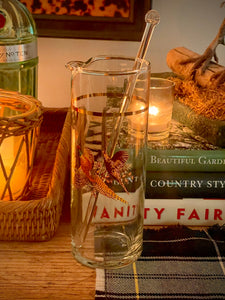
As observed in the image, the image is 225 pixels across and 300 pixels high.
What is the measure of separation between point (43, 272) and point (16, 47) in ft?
1.19

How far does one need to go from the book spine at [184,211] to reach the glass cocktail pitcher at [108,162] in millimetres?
68

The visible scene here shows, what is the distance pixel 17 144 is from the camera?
718 mm

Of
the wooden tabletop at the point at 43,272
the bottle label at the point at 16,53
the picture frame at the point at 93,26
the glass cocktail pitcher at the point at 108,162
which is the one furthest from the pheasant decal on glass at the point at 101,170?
the picture frame at the point at 93,26

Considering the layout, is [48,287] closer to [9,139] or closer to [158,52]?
[9,139]

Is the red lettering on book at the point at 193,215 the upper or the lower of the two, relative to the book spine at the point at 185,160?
lower

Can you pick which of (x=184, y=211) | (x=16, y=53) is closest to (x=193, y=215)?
(x=184, y=211)

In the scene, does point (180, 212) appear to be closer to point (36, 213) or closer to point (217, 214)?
point (217, 214)

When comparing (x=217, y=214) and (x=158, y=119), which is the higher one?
(x=158, y=119)

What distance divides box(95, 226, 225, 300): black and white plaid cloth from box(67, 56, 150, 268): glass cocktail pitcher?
0.02 meters

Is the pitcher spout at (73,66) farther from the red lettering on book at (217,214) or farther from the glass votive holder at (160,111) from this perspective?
the red lettering on book at (217,214)

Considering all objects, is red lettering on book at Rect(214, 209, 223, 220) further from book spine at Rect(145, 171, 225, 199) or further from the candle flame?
the candle flame

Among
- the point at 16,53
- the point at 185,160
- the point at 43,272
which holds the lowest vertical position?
the point at 43,272

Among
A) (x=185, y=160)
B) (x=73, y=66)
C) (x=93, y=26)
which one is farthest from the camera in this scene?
(x=93, y=26)

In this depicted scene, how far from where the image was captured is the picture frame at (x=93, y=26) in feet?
3.07
